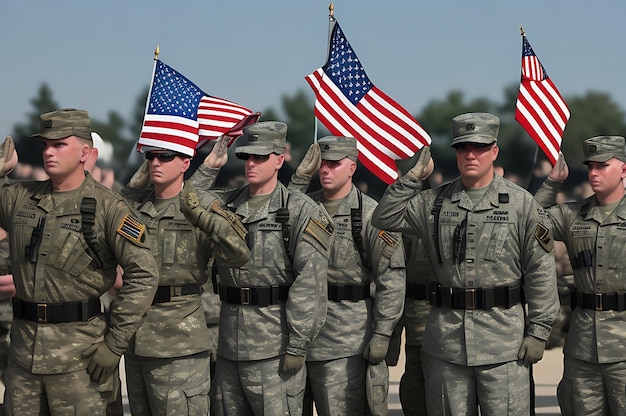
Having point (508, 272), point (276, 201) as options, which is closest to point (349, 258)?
point (276, 201)

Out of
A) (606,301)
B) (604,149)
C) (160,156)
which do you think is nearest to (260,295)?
(160,156)

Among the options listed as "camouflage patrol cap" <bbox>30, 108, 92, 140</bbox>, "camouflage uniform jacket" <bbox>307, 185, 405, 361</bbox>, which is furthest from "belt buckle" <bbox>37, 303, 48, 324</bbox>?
"camouflage uniform jacket" <bbox>307, 185, 405, 361</bbox>

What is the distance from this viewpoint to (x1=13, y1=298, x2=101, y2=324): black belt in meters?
5.68

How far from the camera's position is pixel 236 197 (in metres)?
7.07

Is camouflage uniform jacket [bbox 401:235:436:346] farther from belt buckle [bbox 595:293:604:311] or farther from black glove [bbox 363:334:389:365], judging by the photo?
belt buckle [bbox 595:293:604:311]

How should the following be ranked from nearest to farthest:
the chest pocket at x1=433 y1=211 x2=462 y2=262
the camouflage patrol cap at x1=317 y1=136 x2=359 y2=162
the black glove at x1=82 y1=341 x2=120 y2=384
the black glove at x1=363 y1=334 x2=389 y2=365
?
the black glove at x1=82 y1=341 x2=120 y2=384 → the chest pocket at x1=433 y1=211 x2=462 y2=262 → the black glove at x1=363 y1=334 x2=389 y2=365 → the camouflage patrol cap at x1=317 y1=136 x2=359 y2=162

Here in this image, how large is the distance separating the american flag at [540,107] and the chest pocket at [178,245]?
3657 millimetres

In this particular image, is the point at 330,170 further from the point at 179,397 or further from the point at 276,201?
the point at 179,397

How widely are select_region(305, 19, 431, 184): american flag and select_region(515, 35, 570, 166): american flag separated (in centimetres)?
134

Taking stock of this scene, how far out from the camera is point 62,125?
576 centimetres

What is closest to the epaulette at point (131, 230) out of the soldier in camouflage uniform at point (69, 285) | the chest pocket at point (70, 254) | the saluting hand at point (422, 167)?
the soldier in camouflage uniform at point (69, 285)

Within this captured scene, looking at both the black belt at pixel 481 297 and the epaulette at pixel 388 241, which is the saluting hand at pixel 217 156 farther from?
the black belt at pixel 481 297

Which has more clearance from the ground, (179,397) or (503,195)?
(503,195)

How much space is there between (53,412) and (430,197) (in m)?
2.88
